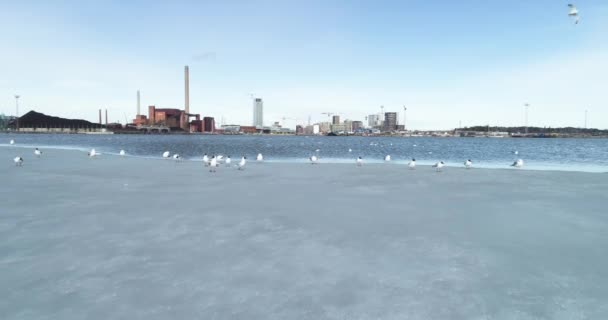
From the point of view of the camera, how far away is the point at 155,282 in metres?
4.84

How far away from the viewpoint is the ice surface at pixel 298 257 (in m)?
4.27

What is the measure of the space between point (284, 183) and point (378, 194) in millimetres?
4306

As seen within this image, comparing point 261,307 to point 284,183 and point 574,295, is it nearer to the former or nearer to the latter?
point 574,295

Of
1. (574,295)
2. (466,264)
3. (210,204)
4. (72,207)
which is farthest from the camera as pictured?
(210,204)

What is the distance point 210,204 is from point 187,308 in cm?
634

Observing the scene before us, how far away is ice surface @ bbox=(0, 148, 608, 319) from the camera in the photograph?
A: 4.27 m

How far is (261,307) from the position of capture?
4207mm

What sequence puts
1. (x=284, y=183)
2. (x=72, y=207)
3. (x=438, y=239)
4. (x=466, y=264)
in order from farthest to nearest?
(x=284, y=183), (x=72, y=207), (x=438, y=239), (x=466, y=264)

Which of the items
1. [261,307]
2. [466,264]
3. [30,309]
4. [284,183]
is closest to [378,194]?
[284,183]

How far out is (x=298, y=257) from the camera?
5.92 metres

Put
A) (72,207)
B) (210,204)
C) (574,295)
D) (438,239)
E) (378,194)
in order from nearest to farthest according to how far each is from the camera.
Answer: (574,295) < (438,239) < (72,207) < (210,204) < (378,194)

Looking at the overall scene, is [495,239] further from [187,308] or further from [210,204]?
[210,204]

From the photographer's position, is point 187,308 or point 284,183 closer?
point 187,308

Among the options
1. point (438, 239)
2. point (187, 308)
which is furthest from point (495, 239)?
point (187, 308)
